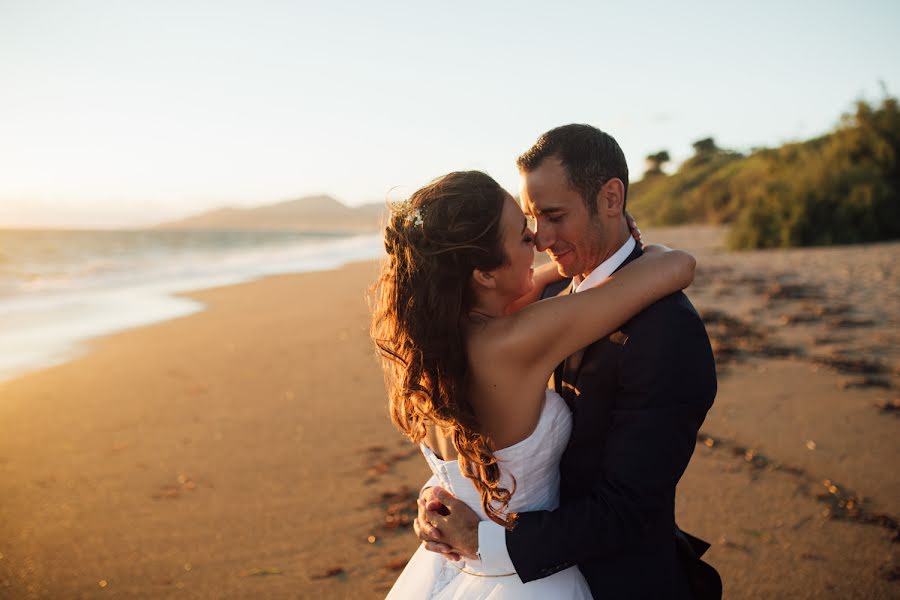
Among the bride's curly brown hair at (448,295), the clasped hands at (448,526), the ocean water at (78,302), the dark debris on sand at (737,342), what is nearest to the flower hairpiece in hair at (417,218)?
the bride's curly brown hair at (448,295)

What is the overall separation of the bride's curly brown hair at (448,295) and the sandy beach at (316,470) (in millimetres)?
2347

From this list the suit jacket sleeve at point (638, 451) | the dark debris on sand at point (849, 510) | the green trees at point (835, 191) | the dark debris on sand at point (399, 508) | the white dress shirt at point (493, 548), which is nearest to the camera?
the suit jacket sleeve at point (638, 451)

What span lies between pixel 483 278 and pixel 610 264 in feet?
2.45

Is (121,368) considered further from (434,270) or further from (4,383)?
(434,270)

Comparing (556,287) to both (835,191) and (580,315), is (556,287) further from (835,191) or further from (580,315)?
(835,191)

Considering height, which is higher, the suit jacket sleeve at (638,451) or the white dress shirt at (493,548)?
the suit jacket sleeve at (638,451)

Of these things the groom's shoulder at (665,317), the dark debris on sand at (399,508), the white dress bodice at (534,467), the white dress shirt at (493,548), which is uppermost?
the groom's shoulder at (665,317)

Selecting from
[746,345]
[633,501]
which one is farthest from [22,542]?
[746,345]

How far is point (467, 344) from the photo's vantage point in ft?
7.86

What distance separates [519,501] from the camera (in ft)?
8.22

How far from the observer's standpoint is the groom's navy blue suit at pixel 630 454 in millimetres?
2254

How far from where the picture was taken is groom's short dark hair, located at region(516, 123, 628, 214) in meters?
2.79

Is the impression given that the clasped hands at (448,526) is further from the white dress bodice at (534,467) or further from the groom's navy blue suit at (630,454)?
the groom's navy blue suit at (630,454)

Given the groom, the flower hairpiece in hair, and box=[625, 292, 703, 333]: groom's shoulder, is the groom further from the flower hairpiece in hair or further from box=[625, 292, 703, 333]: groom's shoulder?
the flower hairpiece in hair
